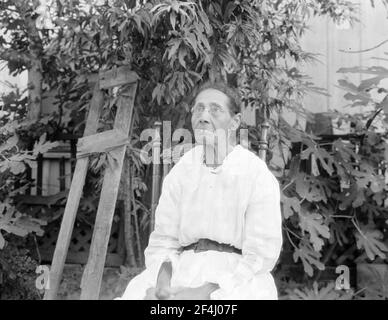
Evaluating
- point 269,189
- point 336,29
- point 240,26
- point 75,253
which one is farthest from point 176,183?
point 336,29

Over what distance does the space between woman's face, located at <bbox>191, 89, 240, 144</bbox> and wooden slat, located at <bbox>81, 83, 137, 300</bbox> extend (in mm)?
865

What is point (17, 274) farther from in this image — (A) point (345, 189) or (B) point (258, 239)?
(A) point (345, 189)

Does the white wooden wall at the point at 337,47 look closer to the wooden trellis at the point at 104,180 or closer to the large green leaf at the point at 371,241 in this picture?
the large green leaf at the point at 371,241

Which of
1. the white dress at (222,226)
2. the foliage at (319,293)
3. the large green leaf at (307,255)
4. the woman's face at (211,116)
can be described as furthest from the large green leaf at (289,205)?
the woman's face at (211,116)

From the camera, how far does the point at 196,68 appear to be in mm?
3289

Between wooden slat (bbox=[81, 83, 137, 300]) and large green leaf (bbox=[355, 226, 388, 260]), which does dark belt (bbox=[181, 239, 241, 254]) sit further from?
large green leaf (bbox=[355, 226, 388, 260])

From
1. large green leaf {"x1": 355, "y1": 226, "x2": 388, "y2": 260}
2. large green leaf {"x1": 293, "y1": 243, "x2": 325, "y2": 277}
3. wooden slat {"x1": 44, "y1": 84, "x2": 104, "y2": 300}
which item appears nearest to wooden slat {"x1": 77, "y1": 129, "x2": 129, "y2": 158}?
wooden slat {"x1": 44, "y1": 84, "x2": 104, "y2": 300}

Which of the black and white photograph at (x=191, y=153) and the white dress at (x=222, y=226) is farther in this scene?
the black and white photograph at (x=191, y=153)

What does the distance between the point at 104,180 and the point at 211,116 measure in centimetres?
105

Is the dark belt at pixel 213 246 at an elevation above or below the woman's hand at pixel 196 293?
above

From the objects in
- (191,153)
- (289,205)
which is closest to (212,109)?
(191,153)

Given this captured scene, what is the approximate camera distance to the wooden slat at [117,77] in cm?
336

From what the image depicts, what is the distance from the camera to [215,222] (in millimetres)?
2520
